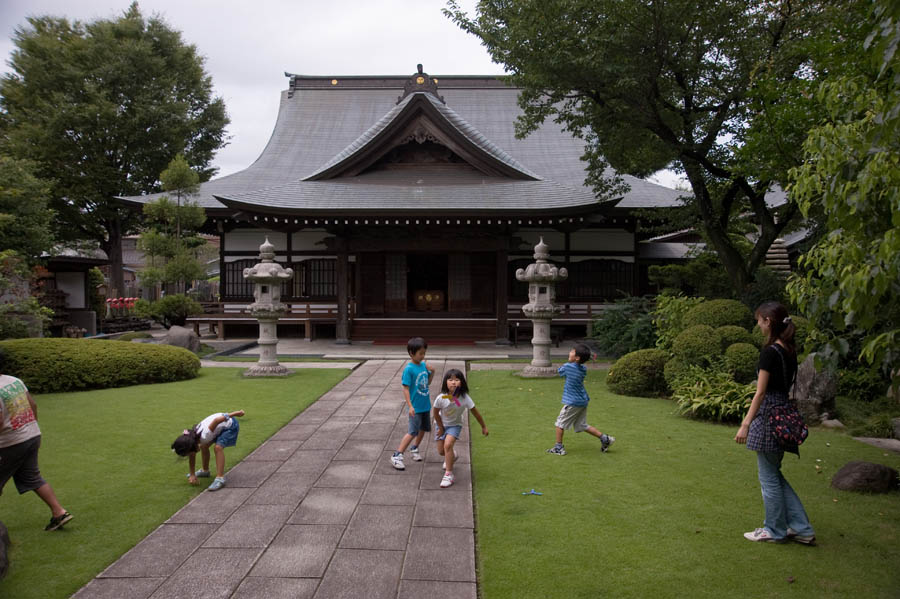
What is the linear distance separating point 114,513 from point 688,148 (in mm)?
11516

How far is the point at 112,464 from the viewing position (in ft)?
19.7

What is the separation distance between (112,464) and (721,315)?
973 centimetres

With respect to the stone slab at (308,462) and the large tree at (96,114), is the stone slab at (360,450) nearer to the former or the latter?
the stone slab at (308,462)

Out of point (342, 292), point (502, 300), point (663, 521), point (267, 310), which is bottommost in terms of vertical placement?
point (663, 521)

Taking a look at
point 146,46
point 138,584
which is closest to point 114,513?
point 138,584

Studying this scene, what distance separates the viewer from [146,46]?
2680 centimetres

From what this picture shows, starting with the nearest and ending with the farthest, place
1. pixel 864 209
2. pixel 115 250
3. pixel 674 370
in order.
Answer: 1. pixel 864 209
2. pixel 674 370
3. pixel 115 250

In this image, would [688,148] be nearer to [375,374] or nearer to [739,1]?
[739,1]

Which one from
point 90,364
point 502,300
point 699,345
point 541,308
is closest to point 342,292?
point 502,300

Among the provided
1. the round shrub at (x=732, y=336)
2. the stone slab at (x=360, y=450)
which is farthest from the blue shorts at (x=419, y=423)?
the round shrub at (x=732, y=336)

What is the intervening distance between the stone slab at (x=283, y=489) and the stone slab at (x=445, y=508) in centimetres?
109

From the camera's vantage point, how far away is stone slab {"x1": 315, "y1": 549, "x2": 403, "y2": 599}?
11.3 ft

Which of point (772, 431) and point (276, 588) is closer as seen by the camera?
point (276, 588)

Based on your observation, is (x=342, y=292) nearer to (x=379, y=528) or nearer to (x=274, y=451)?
(x=274, y=451)
